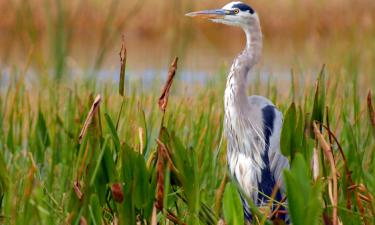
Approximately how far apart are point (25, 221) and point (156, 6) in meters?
16.3

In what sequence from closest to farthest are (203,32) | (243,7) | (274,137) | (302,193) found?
(302,193), (274,137), (243,7), (203,32)

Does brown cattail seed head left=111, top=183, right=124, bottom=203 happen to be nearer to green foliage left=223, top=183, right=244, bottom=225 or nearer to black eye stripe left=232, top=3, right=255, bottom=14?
green foliage left=223, top=183, right=244, bottom=225

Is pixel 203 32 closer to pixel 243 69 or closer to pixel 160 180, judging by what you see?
pixel 243 69

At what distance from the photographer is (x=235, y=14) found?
11.4 feet

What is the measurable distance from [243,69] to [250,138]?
0.80 feet

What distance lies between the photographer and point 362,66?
7250mm

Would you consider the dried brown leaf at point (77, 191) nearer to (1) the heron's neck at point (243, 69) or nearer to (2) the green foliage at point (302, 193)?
(2) the green foliage at point (302, 193)

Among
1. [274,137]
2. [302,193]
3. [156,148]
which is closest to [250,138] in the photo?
[274,137]

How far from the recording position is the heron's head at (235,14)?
11.1ft

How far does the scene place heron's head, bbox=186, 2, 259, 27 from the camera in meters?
3.40

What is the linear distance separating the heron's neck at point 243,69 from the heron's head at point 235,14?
0.10 feet

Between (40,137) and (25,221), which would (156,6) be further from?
(25,221)

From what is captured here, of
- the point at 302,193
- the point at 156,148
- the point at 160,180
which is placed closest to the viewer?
the point at 302,193

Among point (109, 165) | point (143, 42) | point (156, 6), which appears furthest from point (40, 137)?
point (156, 6)
